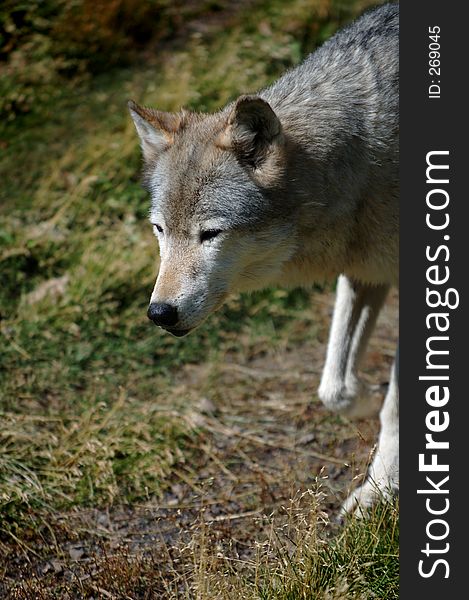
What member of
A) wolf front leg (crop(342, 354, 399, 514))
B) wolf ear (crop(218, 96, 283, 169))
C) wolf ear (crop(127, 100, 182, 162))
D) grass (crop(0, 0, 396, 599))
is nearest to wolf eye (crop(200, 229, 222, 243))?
wolf ear (crop(218, 96, 283, 169))

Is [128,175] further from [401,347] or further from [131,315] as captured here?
[401,347]

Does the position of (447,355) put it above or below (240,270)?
below

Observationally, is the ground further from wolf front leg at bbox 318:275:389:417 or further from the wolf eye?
the wolf eye

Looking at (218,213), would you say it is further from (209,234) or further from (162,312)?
(162,312)

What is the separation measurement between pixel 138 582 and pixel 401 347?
1.60 metres

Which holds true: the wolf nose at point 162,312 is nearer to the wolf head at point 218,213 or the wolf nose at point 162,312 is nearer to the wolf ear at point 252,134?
the wolf head at point 218,213

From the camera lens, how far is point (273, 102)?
15.7 feet

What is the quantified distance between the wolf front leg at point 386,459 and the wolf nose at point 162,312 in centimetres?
136

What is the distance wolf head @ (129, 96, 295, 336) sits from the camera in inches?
167

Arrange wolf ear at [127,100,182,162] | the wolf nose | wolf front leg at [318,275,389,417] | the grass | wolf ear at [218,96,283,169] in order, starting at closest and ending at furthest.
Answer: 1. the wolf nose
2. wolf ear at [218,96,283,169]
3. wolf ear at [127,100,182,162]
4. the grass
5. wolf front leg at [318,275,389,417]

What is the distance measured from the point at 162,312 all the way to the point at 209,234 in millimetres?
462

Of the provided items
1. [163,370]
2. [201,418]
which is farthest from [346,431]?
[163,370]

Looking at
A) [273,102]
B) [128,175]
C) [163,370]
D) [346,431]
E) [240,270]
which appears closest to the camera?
[240,270]

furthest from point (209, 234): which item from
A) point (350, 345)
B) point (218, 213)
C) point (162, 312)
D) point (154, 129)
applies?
point (350, 345)
